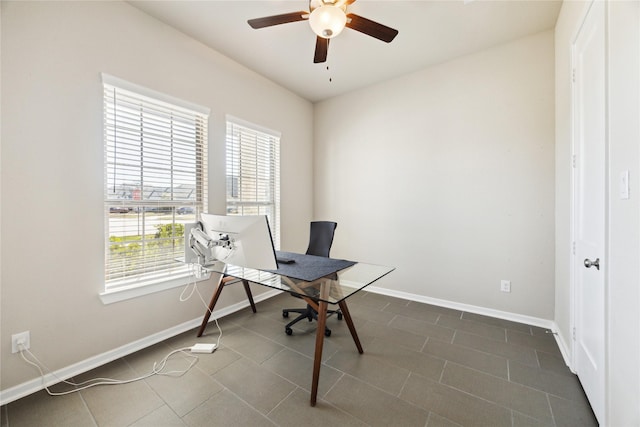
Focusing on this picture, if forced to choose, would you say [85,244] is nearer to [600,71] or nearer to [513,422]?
[513,422]

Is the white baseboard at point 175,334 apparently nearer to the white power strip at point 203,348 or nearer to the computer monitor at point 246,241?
the white power strip at point 203,348

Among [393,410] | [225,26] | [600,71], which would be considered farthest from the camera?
[225,26]

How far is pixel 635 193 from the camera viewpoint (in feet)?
3.18

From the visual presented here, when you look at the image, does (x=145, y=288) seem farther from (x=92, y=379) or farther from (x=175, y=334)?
(x=92, y=379)

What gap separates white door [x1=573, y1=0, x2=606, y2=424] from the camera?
129 cm

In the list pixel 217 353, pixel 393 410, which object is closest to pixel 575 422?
pixel 393 410

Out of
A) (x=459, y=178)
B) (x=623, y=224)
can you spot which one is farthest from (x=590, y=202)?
(x=459, y=178)

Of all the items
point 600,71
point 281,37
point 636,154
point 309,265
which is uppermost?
point 281,37

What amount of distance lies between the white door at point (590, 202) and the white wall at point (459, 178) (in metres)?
0.76

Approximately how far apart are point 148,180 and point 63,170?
21.1 inches

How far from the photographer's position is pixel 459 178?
2.83 metres

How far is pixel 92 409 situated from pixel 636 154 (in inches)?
120

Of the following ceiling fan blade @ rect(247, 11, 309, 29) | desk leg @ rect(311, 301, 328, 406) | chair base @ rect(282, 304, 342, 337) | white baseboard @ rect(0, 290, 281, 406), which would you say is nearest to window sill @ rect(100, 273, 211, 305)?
white baseboard @ rect(0, 290, 281, 406)

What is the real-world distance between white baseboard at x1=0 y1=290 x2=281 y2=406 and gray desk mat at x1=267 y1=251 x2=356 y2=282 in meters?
1.19
